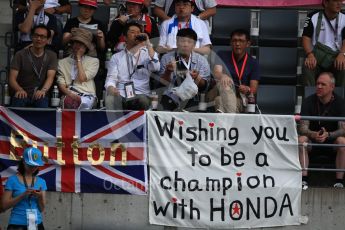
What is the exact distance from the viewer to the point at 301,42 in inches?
622

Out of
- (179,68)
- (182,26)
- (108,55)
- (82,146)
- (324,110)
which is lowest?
(82,146)

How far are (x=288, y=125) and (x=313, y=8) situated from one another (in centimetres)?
383

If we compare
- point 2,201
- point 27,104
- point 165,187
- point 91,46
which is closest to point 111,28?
→ point 91,46

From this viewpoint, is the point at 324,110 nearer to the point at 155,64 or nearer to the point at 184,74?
the point at 184,74

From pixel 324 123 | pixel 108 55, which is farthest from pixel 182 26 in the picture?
pixel 324 123

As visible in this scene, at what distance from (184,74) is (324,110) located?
1898 millimetres

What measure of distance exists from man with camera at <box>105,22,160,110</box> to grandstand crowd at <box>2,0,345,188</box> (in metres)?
0.01

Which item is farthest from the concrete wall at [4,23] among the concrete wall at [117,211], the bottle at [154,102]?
the concrete wall at [117,211]

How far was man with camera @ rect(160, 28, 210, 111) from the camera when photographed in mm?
13609

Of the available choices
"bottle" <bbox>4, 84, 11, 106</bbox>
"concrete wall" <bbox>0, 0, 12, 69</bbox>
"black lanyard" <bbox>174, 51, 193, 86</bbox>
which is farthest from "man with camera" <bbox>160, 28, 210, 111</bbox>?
"concrete wall" <bbox>0, 0, 12, 69</bbox>

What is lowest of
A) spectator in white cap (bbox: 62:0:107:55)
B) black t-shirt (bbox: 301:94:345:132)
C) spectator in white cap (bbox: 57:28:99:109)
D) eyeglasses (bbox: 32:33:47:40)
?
black t-shirt (bbox: 301:94:345:132)

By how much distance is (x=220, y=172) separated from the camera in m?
13.3

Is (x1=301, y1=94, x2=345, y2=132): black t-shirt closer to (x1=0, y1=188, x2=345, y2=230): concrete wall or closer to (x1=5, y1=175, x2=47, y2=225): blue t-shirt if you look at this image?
(x1=0, y1=188, x2=345, y2=230): concrete wall

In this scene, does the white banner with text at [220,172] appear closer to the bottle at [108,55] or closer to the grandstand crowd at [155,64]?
the grandstand crowd at [155,64]
